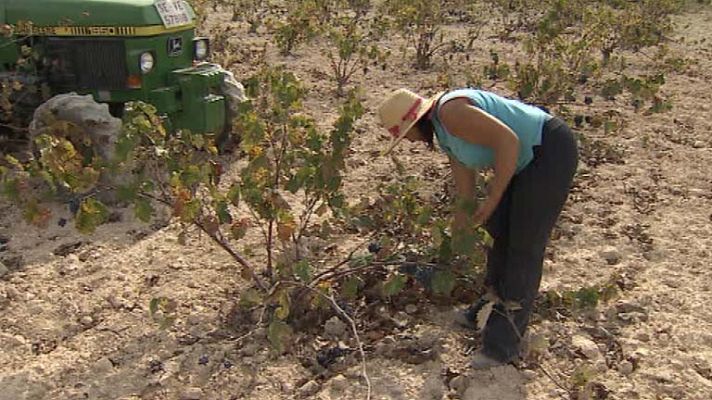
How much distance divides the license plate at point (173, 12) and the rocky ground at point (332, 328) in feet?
4.36

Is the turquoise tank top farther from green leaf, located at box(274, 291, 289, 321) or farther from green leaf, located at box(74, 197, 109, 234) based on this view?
green leaf, located at box(74, 197, 109, 234)

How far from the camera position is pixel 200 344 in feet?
10.4

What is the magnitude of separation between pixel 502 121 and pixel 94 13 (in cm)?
290


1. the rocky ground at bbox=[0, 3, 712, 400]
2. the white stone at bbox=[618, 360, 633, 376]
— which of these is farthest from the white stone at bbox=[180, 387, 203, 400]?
the white stone at bbox=[618, 360, 633, 376]

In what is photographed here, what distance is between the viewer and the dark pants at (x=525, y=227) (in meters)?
2.82

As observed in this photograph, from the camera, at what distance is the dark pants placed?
2.82 m

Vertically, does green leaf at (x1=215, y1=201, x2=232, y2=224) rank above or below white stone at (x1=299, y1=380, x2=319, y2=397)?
above

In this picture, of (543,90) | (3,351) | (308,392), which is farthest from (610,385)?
(543,90)

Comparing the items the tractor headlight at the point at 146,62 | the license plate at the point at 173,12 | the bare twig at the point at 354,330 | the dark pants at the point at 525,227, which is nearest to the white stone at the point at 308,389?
the bare twig at the point at 354,330

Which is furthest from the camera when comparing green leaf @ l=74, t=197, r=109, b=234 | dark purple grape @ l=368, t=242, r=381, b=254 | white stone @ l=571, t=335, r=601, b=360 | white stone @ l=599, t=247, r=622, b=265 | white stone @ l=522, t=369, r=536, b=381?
white stone @ l=599, t=247, r=622, b=265

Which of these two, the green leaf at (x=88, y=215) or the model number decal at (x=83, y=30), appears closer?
the green leaf at (x=88, y=215)

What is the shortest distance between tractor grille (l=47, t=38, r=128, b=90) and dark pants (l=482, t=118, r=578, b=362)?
2.68 metres

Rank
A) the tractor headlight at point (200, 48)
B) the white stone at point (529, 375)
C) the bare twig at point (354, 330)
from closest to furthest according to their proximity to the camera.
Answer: the bare twig at point (354, 330) < the white stone at point (529, 375) < the tractor headlight at point (200, 48)

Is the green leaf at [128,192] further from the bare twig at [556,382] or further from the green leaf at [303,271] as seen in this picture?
the bare twig at [556,382]
